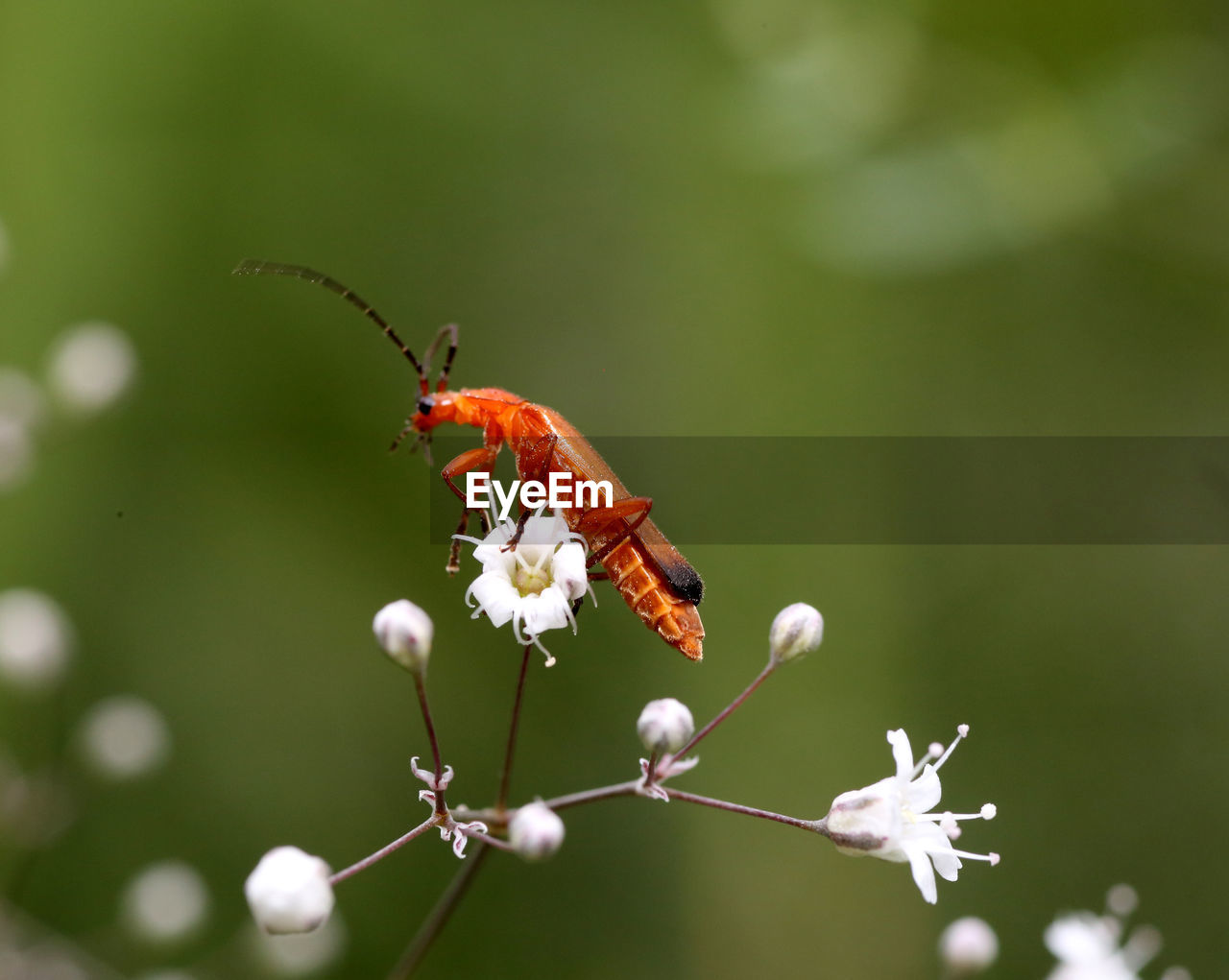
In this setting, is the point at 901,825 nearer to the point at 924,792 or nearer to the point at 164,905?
the point at 924,792

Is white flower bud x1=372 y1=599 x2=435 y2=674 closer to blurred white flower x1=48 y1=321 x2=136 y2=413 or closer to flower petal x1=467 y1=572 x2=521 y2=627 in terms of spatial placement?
flower petal x1=467 y1=572 x2=521 y2=627

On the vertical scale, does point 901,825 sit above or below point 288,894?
above

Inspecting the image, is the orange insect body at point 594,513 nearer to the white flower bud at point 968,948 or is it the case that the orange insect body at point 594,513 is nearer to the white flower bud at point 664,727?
the white flower bud at point 664,727

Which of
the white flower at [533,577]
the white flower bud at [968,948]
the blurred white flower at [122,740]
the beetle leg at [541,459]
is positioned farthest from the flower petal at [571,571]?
the blurred white flower at [122,740]

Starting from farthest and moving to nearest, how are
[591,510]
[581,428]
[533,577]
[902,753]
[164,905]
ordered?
1. [581,428]
2. [164,905]
3. [591,510]
4. [533,577]
5. [902,753]

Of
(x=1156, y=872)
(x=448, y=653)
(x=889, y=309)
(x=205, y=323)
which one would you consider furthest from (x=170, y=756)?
(x=1156, y=872)

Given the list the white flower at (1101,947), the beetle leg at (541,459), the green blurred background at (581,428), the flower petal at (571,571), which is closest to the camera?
the flower petal at (571,571)

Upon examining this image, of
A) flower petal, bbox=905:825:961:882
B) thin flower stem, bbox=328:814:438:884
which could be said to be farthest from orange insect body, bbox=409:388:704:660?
thin flower stem, bbox=328:814:438:884

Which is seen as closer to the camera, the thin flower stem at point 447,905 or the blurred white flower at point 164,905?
the thin flower stem at point 447,905

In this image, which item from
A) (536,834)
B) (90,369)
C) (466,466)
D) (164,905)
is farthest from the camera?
(90,369)

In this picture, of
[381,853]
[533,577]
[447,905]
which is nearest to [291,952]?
[447,905]
